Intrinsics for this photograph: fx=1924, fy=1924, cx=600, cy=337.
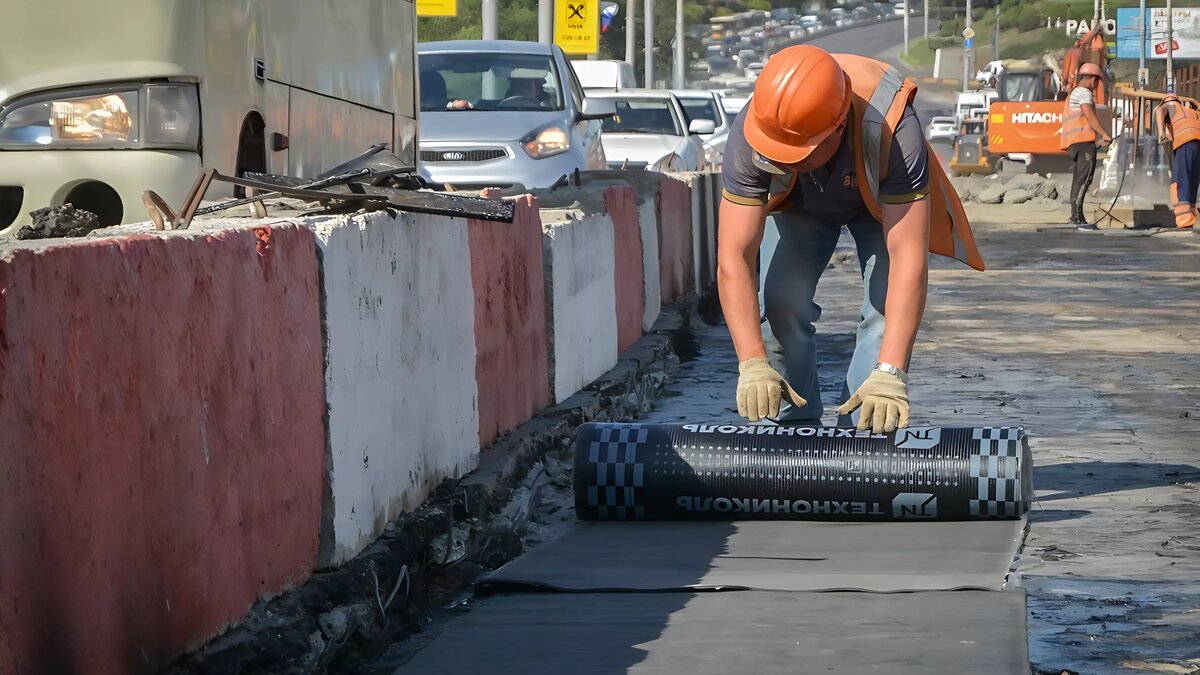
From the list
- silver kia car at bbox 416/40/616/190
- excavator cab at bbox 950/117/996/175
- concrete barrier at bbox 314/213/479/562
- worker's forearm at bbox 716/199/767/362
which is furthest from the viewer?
excavator cab at bbox 950/117/996/175

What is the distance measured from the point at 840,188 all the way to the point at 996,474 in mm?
1066

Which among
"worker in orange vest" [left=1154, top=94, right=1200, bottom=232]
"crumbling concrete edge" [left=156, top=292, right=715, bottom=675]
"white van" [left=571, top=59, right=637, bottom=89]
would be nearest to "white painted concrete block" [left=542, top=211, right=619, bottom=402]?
"crumbling concrete edge" [left=156, top=292, right=715, bottom=675]

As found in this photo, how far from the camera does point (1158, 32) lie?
251ft

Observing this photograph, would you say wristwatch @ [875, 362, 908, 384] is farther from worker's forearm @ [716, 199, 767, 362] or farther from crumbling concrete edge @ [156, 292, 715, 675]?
crumbling concrete edge @ [156, 292, 715, 675]

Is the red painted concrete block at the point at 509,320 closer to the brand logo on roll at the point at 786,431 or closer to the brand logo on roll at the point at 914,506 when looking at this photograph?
the brand logo on roll at the point at 786,431

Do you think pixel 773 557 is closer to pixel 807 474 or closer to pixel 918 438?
pixel 807 474

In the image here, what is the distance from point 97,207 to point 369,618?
307 cm

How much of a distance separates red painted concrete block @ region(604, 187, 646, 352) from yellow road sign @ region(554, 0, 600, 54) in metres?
24.1

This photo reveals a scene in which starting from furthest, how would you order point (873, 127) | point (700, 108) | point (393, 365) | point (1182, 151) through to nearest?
1. point (700, 108)
2. point (1182, 151)
3. point (873, 127)
4. point (393, 365)

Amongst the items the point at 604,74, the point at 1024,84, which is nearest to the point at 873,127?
the point at 604,74

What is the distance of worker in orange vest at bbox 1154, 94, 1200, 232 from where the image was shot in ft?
77.4

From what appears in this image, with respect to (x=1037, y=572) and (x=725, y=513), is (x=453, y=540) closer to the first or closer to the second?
(x=725, y=513)

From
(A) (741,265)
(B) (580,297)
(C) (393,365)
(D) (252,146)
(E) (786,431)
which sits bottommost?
(E) (786,431)

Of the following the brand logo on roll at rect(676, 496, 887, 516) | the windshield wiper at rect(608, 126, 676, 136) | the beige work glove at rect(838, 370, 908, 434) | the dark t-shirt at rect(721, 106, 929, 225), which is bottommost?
the brand logo on roll at rect(676, 496, 887, 516)
